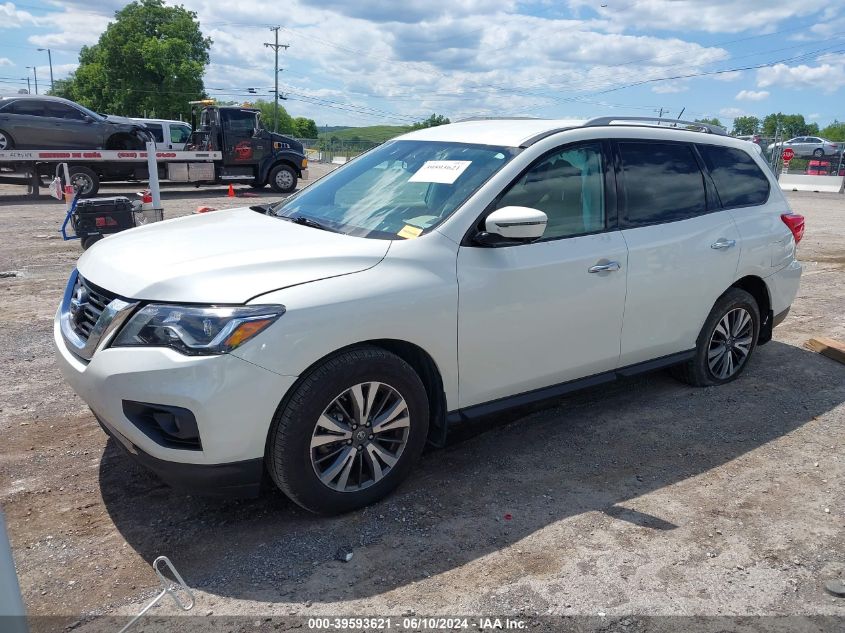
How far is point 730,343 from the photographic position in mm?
5016

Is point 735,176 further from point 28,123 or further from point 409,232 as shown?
point 28,123

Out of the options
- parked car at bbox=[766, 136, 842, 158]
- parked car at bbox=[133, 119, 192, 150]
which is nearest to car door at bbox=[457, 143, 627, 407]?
parked car at bbox=[133, 119, 192, 150]

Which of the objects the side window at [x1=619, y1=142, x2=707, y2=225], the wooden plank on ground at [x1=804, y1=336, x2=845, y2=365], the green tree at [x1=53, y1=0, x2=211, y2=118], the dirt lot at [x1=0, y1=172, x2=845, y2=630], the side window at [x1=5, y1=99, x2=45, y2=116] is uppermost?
the green tree at [x1=53, y1=0, x2=211, y2=118]

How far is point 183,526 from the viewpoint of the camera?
3162 mm

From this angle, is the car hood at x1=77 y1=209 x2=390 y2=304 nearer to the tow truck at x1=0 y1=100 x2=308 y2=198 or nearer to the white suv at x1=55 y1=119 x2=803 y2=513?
the white suv at x1=55 y1=119 x2=803 y2=513

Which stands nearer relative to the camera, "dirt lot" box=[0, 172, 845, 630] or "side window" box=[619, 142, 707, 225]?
"dirt lot" box=[0, 172, 845, 630]

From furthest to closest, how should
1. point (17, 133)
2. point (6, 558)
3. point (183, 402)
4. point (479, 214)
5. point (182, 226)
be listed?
point (17, 133), point (182, 226), point (479, 214), point (183, 402), point (6, 558)

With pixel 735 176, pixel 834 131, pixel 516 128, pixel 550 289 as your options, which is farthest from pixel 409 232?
pixel 834 131

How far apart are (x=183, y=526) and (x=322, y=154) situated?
171 ft

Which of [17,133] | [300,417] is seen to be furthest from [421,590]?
[17,133]

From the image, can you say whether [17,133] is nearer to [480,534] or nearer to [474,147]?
[474,147]

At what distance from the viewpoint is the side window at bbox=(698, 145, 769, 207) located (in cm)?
474

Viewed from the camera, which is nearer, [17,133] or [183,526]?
[183,526]

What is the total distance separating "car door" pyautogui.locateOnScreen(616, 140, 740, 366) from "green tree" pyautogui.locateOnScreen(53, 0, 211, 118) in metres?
61.2
